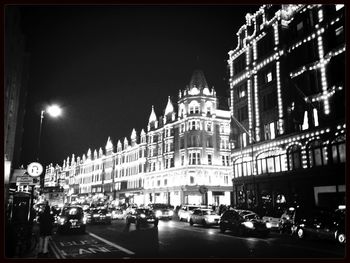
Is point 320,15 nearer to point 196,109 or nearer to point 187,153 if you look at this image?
point 196,109

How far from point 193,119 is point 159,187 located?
17.5m

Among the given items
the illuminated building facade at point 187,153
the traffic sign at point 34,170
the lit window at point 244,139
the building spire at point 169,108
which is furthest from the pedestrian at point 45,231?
→ the building spire at point 169,108

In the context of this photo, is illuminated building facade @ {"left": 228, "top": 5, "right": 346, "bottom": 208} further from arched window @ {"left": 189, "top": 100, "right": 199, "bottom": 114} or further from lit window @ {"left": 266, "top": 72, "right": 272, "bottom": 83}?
arched window @ {"left": 189, "top": 100, "right": 199, "bottom": 114}

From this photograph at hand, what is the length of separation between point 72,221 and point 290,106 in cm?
2642

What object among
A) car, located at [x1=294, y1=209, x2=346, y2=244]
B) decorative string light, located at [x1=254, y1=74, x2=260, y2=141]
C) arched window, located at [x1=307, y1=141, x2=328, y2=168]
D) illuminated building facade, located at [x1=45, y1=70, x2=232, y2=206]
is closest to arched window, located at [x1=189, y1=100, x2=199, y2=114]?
illuminated building facade, located at [x1=45, y1=70, x2=232, y2=206]

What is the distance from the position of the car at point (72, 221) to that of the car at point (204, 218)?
10534mm

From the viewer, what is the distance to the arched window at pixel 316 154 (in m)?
32.1

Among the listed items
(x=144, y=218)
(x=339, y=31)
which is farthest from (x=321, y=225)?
(x=339, y=31)

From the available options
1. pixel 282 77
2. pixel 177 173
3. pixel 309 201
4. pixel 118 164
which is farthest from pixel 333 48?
pixel 118 164

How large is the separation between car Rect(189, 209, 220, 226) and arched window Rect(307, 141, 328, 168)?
40.1 ft

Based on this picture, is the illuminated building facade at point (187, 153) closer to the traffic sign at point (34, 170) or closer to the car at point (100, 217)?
the car at point (100, 217)

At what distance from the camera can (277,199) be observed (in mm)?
37938

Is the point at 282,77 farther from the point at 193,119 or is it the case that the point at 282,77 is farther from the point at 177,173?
the point at 177,173

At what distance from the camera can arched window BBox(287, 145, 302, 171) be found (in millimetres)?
35438
